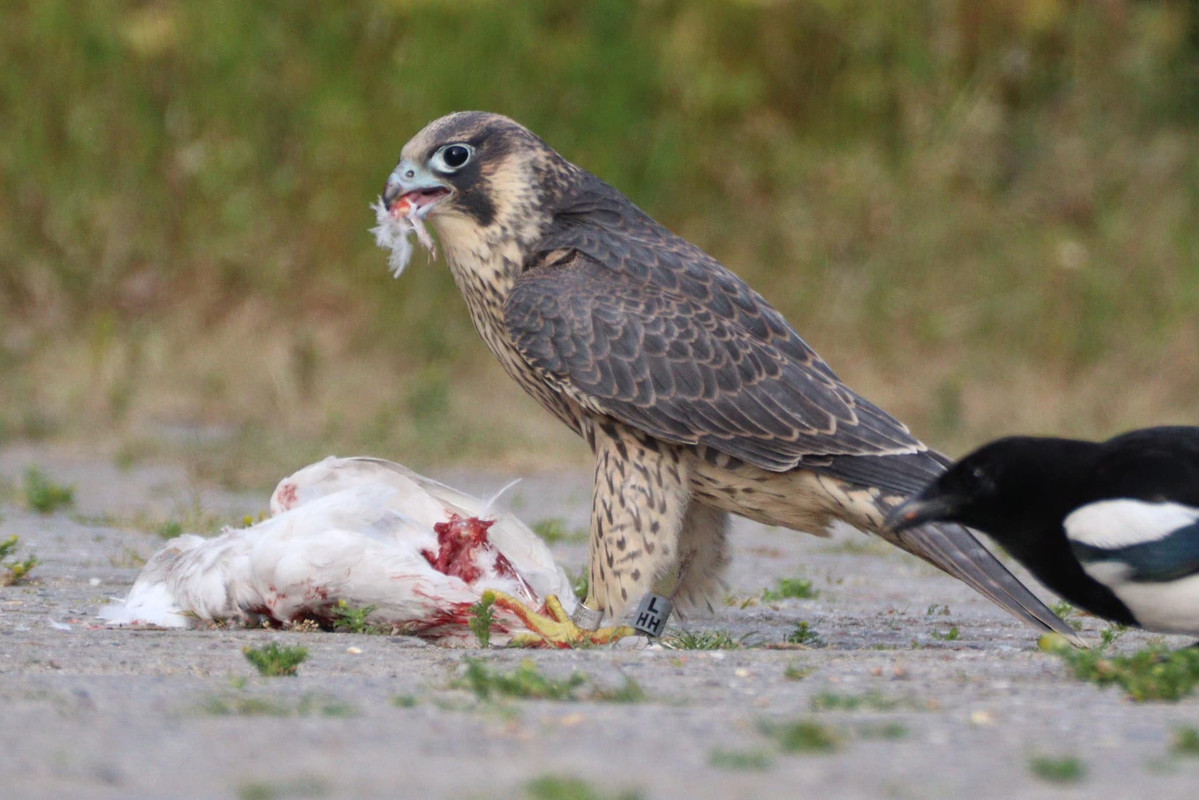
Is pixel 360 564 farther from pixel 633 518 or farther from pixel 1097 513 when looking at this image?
pixel 1097 513

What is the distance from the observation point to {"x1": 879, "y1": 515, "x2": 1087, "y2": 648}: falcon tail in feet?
13.9

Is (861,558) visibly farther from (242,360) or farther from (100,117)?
(100,117)

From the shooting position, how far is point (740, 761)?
93.9 inches

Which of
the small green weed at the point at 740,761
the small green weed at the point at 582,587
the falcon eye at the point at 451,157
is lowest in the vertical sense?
the small green weed at the point at 740,761

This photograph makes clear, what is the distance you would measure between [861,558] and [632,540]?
2282 mm

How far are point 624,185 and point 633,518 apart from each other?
6.65 meters

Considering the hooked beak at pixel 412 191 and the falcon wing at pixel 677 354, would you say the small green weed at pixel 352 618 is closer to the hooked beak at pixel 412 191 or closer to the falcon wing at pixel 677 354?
the falcon wing at pixel 677 354

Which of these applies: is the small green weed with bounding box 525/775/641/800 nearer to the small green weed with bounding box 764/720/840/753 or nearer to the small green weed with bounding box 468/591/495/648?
the small green weed with bounding box 764/720/840/753

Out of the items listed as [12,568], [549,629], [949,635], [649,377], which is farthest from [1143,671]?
[12,568]

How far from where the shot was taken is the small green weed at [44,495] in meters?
6.69

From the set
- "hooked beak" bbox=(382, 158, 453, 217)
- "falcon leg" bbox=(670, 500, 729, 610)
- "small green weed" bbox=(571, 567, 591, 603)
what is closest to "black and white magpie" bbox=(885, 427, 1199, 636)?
"falcon leg" bbox=(670, 500, 729, 610)

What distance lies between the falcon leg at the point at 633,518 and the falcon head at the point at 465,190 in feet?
2.35

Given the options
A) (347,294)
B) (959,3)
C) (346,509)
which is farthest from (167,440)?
(959,3)

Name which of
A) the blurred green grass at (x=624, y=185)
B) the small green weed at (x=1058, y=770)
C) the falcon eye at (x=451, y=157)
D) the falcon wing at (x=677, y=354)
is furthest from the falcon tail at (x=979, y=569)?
the blurred green grass at (x=624, y=185)
